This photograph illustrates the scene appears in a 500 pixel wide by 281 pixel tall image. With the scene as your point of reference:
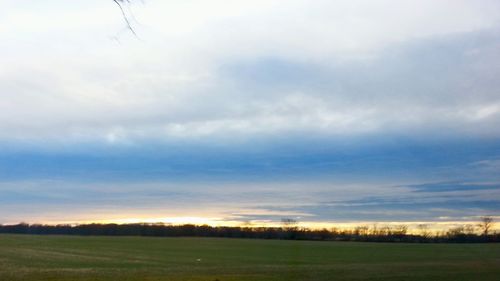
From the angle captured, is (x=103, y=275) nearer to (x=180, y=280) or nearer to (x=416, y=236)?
(x=180, y=280)

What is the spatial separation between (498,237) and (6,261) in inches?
4557

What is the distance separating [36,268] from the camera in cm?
4594

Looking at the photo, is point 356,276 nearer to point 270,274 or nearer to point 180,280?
point 270,274

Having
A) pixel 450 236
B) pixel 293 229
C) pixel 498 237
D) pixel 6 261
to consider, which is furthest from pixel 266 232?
pixel 6 261

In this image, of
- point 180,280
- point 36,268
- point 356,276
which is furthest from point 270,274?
point 36,268

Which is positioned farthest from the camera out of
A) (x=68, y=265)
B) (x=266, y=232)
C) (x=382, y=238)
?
(x=266, y=232)

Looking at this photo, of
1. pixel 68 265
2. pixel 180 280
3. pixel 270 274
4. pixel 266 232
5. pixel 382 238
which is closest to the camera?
pixel 180 280

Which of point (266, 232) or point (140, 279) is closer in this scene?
point (140, 279)

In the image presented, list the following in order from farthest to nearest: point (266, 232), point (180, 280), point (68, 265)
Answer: point (266, 232), point (68, 265), point (180, 280)

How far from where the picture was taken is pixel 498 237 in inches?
5630

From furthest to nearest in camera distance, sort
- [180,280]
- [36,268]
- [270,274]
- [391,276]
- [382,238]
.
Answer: [382,238], [36,268], [270,274], [391,276], [180,280]

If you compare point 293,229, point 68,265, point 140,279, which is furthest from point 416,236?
point 140,279

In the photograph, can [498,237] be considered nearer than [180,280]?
No

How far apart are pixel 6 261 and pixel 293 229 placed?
109022 millimetres
